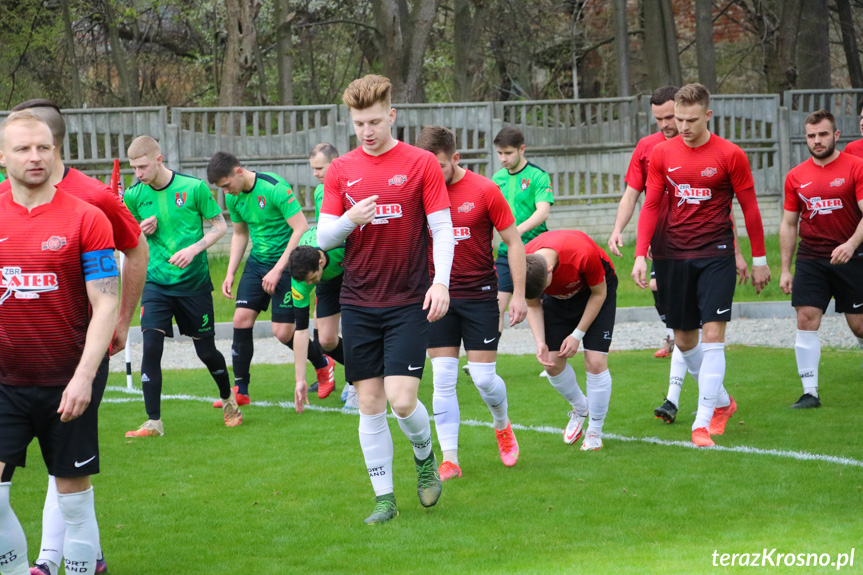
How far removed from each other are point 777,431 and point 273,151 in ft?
43.0

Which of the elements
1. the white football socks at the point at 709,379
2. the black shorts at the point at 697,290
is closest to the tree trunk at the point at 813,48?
the black shorts at the point at 697,290

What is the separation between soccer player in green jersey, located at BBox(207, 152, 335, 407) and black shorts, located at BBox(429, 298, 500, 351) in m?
2.50

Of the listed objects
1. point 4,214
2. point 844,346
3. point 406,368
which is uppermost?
point 4,214

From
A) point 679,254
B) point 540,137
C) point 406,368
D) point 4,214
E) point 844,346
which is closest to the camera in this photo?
point 4,214

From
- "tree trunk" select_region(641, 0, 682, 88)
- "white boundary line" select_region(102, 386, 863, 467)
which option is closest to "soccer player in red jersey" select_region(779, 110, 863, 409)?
"white boundary line" select_region(102, 386, 863, 467)

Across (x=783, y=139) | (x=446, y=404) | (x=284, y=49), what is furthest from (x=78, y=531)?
(x=284, y=49)

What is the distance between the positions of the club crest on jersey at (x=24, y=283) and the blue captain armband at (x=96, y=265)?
0.41 ft

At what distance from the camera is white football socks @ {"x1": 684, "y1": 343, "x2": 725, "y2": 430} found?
7.37 metres

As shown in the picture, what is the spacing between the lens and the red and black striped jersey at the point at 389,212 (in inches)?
218

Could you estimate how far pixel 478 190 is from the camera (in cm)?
671

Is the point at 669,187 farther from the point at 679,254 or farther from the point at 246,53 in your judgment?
the point at 246,53

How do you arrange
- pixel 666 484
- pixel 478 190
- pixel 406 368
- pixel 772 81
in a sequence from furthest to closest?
pixel 772 81, pixel 478 190, pixel 666 484, pixel 406 368

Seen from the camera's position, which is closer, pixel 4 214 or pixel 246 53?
pixel 4 214

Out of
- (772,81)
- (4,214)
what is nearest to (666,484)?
(4,214)
